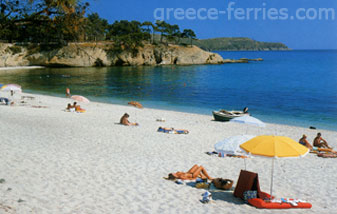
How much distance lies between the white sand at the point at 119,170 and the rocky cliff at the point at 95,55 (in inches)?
2192

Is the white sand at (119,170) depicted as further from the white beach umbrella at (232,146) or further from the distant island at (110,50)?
the distant island at (110,50)

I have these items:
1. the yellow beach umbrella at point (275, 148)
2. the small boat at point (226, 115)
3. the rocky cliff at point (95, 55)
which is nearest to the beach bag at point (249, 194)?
the yellow beach umbrella at point (275, 148)

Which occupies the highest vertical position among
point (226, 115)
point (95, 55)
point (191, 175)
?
point (95, 55)

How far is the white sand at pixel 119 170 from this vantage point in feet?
25.4

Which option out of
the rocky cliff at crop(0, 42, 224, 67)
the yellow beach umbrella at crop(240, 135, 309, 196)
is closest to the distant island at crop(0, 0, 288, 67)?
the rocky cliff at crop(0, 42, 224, 67)

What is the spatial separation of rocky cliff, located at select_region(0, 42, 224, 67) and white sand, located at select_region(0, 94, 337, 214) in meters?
55.7

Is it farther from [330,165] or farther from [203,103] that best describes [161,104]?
[330,165]

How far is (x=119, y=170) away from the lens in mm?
10258

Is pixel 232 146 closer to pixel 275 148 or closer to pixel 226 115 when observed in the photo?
pixel 275 148

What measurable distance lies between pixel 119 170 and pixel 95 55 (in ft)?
256

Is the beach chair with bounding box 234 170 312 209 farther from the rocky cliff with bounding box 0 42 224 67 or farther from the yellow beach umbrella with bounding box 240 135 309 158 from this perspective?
the rocky cliff with bounding box 0 42 224 67

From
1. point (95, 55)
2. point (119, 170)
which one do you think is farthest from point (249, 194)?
point (95, 55)

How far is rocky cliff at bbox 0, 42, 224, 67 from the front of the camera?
3142 inches

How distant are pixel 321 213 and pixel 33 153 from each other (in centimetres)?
904
